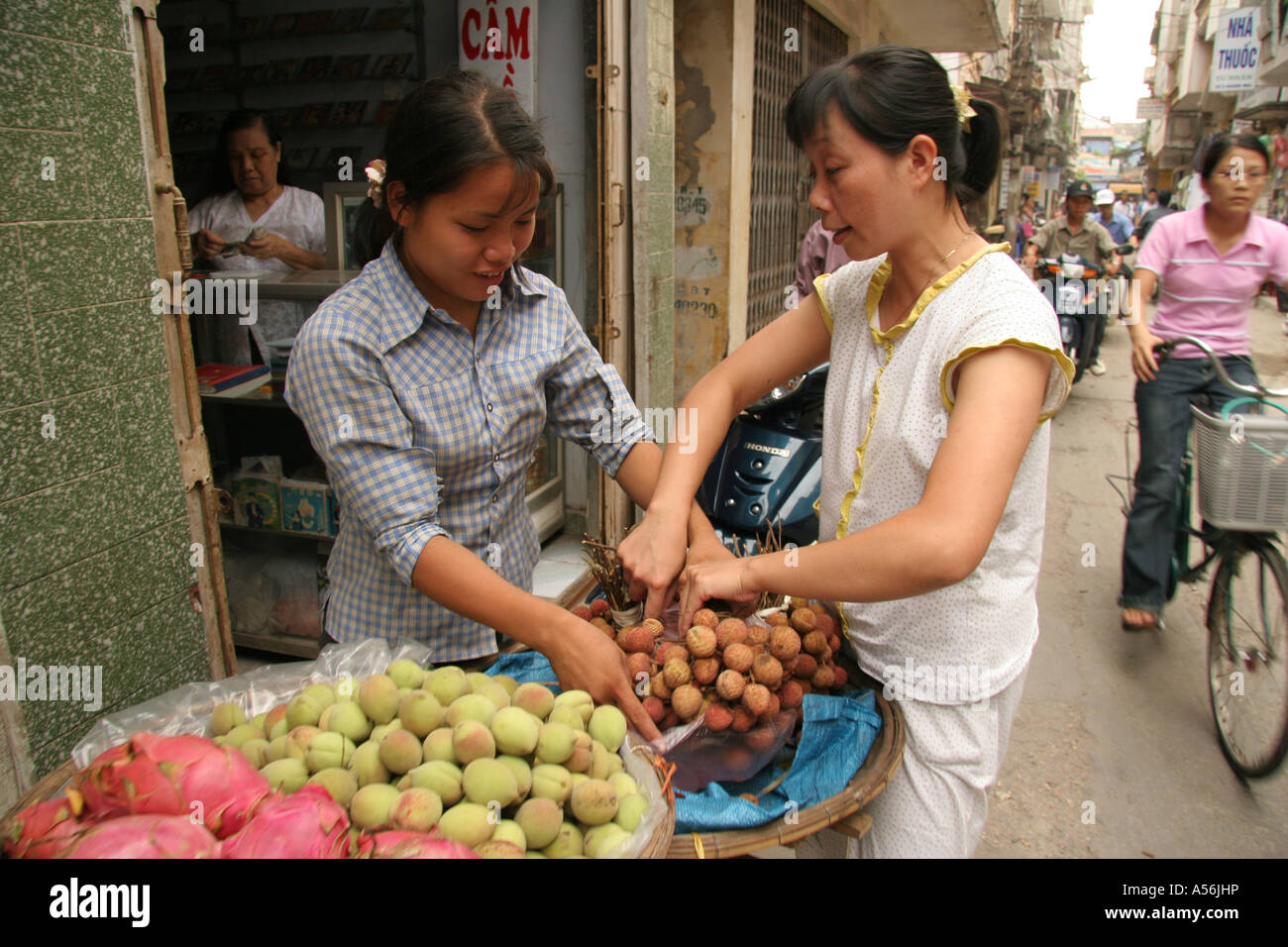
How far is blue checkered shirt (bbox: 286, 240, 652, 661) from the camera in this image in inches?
62.4

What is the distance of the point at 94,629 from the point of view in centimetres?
192

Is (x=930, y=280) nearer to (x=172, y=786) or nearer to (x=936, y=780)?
(x=936, y=780)

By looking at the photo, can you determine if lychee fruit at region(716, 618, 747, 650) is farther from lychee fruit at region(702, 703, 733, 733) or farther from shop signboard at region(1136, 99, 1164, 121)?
shop signboard at region(1136, 99, 1164, 121)

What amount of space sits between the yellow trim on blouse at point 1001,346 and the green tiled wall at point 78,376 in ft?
5.50

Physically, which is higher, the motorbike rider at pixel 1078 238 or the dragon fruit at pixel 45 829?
the motorbike rider at pixel 1078 238

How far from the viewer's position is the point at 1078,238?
9.26m

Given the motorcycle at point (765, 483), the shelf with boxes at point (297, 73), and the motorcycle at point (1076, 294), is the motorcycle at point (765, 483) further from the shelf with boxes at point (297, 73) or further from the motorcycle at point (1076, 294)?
the motorcycle at point (1076, 294)

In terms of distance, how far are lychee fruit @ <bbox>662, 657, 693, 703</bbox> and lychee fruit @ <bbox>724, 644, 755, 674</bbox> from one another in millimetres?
80

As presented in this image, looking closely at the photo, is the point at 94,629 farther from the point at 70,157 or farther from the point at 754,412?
the point at 754,412

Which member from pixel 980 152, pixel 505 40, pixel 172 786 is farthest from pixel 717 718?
pixel 505 40

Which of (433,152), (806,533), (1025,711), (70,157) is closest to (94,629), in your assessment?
(70,157)

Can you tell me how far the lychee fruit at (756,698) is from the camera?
5.04 feet

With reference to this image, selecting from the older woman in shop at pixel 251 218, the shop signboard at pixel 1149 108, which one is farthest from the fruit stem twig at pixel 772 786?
the shop signboard at pixel 1149 108

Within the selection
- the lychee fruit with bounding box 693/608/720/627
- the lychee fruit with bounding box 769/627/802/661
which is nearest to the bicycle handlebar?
the lychee fruit with bounding box 769/627/802/661
